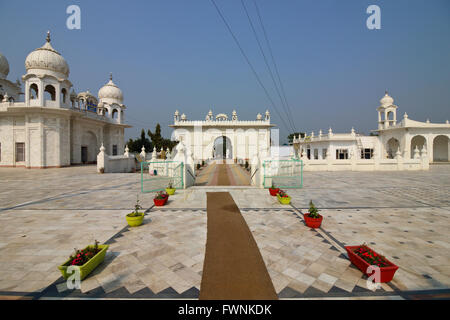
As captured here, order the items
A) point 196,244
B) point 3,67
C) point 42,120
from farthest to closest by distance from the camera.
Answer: point 3,67 → point 42,120 → point 196,244

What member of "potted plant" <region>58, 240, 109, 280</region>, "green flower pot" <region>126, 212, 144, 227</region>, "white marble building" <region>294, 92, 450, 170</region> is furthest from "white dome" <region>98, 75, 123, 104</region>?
"potted plant" <region>58, 240, 109, 280</region>

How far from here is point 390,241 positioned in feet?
15.5

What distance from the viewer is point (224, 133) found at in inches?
1329

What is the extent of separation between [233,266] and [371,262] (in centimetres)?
238

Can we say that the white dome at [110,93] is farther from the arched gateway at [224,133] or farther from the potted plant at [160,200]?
the potted plant at [160,200]

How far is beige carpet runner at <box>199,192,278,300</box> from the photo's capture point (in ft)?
9.84

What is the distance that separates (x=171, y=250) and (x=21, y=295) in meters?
2.31

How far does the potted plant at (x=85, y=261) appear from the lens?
3.19m

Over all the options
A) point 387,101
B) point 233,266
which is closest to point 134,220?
point 233,266

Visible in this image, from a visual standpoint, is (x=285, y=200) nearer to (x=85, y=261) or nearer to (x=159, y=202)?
(x=159, y=202)
